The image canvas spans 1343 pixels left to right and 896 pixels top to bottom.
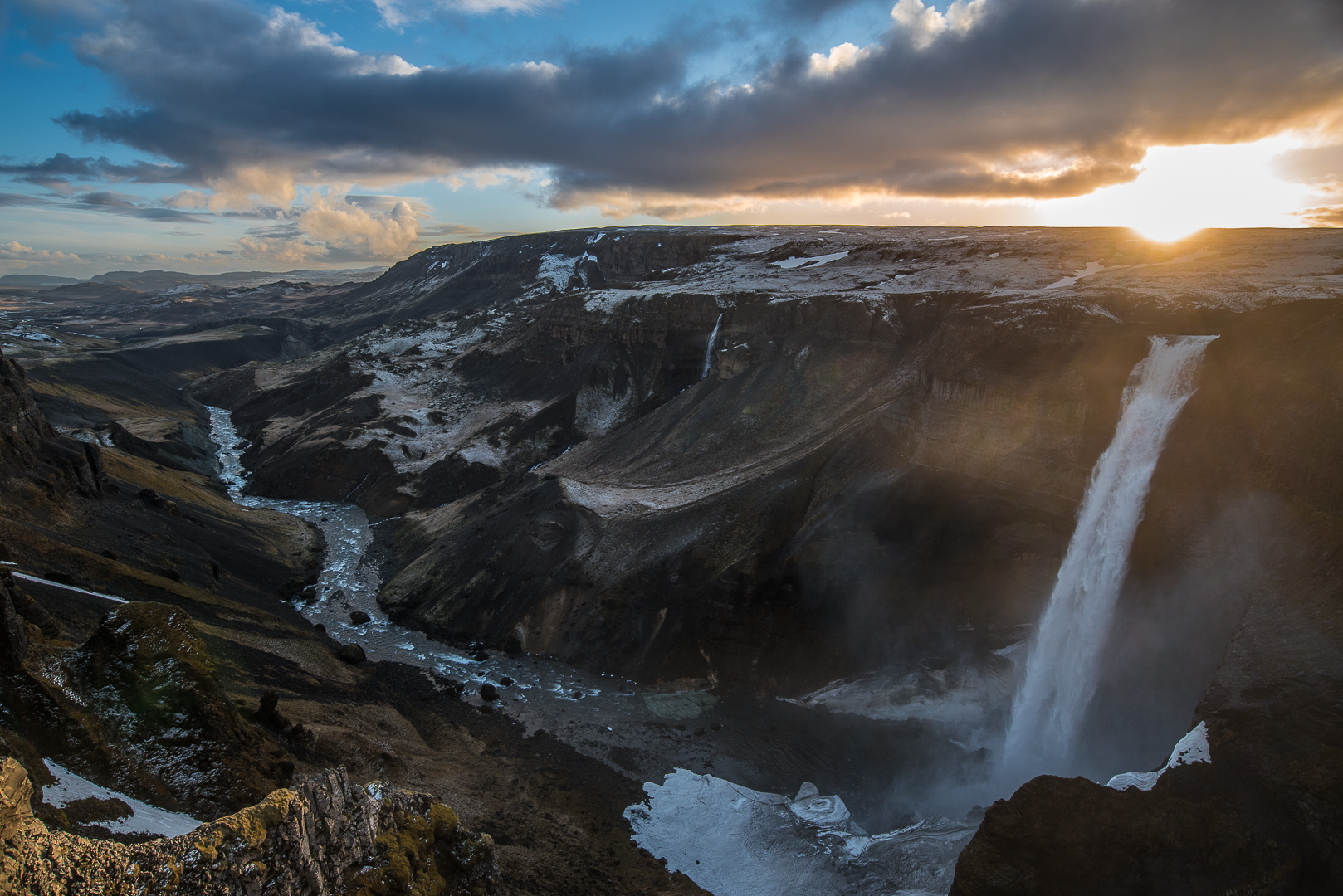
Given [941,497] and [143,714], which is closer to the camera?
[143,714]

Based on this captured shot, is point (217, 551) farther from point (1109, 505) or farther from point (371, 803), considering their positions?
point (1109, 505)

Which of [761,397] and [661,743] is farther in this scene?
[761,397]

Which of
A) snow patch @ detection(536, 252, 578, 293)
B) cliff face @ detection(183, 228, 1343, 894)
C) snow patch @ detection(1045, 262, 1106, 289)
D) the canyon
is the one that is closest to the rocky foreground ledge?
the canyon

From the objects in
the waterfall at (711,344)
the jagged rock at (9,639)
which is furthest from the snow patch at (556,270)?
the jagged rock at (9,639)

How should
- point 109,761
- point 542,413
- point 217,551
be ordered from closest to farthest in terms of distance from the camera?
point 109,761, point 217,551, point 542,413

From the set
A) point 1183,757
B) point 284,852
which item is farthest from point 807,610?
point 284,852

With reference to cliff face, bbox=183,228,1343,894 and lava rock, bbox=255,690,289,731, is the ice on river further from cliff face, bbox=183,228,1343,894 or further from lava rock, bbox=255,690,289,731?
lava rock, bbox=255,690,289,731

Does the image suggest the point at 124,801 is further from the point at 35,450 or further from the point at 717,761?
the point at 35,450

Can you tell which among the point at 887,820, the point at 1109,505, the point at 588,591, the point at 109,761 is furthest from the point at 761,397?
the point at 109,761
